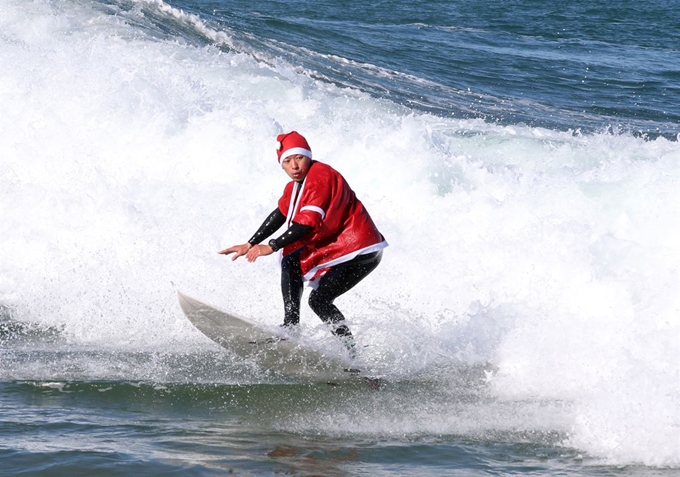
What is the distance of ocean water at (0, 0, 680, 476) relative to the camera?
538 cm

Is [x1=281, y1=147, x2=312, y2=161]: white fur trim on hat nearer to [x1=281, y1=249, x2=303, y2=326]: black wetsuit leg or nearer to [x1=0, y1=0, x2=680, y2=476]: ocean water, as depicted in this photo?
[x1=281, y1=249, x2=303, y2=326]: black wetsuit leg

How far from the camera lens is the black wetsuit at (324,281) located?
20.4 ft

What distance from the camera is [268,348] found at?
6414 mm

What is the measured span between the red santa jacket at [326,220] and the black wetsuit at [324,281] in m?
0.05

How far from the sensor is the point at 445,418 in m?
5.80

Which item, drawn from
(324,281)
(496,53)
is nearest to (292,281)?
(324,281)

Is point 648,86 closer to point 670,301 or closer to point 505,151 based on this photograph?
point 505,151

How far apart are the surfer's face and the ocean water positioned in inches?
41.8

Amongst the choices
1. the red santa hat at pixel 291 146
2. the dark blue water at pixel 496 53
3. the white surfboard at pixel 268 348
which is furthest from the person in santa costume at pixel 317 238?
the dark blue water at pixel 496 53

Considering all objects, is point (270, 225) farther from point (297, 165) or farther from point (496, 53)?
point (496, 53)

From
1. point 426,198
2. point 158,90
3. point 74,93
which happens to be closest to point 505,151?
point 426,198

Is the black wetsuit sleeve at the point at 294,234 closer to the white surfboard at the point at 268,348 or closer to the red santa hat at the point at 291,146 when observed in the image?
the red santa hat at the point at 291,146

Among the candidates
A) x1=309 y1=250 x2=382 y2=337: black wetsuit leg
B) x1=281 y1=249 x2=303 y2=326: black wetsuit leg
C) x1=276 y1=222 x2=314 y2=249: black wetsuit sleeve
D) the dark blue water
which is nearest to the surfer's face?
x1=276 y1=222 x2=314 y2=249: black wetsuit sleeve

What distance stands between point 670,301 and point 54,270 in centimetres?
564
